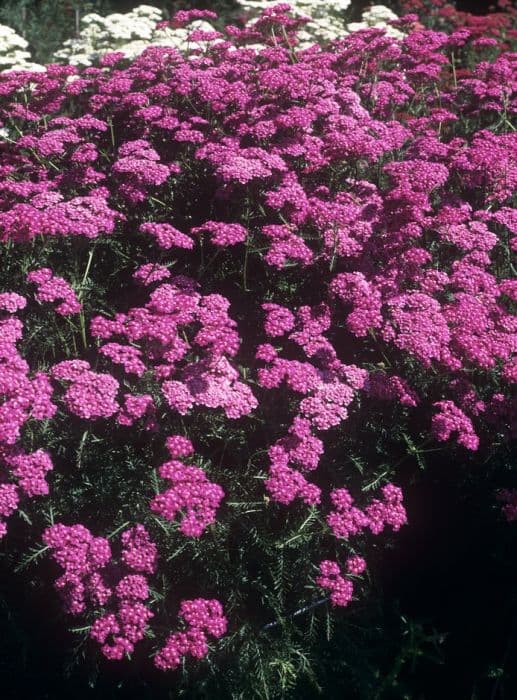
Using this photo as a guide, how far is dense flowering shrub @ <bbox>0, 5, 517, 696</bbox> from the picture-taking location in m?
2.97

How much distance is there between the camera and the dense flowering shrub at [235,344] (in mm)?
2973

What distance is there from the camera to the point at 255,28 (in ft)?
20.0

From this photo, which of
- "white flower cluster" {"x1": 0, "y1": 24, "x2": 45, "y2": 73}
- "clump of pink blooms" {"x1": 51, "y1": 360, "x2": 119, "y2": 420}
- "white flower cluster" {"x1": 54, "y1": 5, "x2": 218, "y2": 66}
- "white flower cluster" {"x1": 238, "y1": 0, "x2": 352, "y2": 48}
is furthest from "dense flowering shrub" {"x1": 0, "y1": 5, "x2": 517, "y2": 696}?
"white flower cluster" {"x1": 238, "y1": 0, "x2": 352, "y2": 48}

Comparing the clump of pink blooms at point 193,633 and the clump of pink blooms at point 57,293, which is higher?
the clump of pink blooms at point 57,293

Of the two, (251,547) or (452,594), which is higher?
(251,547)

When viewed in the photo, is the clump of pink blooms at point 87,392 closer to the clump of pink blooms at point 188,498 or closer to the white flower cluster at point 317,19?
the clump of pink blooms at point 188,498

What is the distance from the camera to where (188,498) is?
2.78 metres

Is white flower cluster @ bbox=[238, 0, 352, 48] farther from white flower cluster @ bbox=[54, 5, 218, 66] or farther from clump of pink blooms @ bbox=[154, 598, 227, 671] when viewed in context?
clump of pink blooms @ bbox=[154, 598, 227, 671]

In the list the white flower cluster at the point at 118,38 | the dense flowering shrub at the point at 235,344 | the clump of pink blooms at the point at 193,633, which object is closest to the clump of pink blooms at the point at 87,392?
the dense flowering shrub at the point at 235,344

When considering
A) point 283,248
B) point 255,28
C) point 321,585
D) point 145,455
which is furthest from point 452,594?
point 255,28

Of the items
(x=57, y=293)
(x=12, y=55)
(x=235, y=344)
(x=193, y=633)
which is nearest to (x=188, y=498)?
(x=193, y=633)

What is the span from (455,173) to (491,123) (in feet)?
5.05

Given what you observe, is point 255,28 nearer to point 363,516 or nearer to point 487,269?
point 487,269

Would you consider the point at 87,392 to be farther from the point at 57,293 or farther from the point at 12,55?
the point at 12,55
